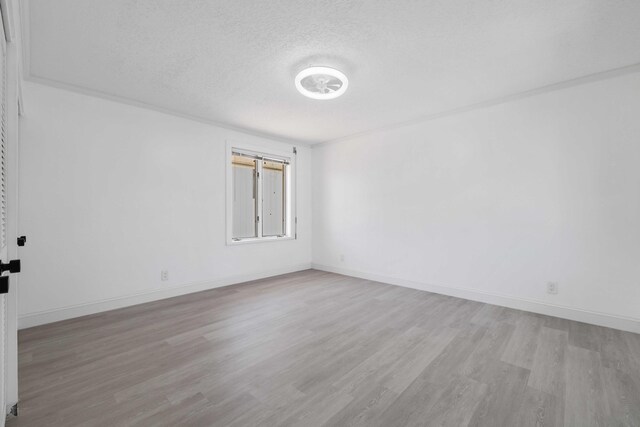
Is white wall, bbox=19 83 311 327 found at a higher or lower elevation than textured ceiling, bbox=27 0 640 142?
lower

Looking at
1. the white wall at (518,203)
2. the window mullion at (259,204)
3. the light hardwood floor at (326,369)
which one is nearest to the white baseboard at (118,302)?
the light hardwood floor at (326,369)

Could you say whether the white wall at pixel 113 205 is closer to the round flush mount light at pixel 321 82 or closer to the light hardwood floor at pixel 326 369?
the light hardwood floor at pixel 326 369

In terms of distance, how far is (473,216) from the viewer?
3654 millimetres

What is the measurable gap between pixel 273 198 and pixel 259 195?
388 mm

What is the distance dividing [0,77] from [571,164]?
4.53 m

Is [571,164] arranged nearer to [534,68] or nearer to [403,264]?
[534,68]

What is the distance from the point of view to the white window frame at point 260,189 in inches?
173

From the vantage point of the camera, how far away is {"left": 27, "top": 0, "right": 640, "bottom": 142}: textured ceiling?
1.90 metres

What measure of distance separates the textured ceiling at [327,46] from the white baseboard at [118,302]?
243 centimetres

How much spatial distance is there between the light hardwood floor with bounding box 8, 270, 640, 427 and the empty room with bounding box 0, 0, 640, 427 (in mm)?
20

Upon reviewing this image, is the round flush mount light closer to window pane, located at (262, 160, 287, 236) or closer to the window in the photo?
the window

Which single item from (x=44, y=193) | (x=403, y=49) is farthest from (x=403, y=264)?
(x=44, y=193)

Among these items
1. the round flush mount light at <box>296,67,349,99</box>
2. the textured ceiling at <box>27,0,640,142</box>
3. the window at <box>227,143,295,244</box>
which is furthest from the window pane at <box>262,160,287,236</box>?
the round flush mount light at <box>296,67,349,99</box>

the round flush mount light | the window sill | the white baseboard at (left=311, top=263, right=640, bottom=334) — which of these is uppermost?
the round flush mount light
